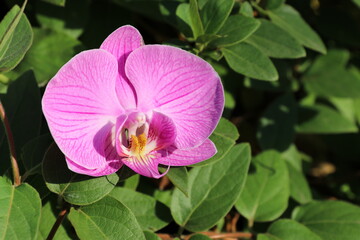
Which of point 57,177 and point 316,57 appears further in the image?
point 316,57

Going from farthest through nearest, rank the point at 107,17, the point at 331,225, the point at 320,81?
A: the point at 320,81, the point at 107,17, the point at 331,225

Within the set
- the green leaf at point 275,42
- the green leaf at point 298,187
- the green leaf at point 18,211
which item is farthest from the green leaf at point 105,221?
the green leaf at point 298,187

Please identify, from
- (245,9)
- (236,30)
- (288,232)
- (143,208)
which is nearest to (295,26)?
(245,9)

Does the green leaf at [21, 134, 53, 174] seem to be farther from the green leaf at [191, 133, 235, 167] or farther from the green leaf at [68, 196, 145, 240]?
the green leaf at [191, 133, 235, 167]

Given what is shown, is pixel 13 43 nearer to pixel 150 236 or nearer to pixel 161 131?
pixel 161 131

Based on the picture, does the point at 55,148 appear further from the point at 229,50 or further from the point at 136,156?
the point at 229,50

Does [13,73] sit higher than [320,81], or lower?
higher

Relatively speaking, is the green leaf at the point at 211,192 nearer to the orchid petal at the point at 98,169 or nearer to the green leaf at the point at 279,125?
the orchid petal at the point at 98,169

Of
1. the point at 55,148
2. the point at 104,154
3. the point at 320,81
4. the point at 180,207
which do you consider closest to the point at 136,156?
the point at 104,154
